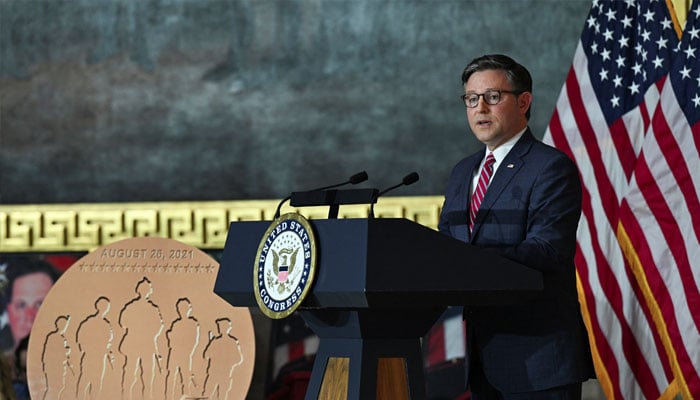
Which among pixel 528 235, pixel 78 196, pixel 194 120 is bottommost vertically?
pixel 528 235

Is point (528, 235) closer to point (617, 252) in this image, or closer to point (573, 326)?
point (573, 326)

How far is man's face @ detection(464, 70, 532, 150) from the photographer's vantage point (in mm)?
2873

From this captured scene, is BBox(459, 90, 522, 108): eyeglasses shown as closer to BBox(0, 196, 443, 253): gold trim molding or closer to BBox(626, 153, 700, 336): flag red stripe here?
BBox(626, 153, 700, 336): flag red stripe

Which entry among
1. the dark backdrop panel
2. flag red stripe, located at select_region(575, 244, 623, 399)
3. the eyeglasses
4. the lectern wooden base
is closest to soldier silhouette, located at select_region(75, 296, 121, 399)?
the dark backdrop panel

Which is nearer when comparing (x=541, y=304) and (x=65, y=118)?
(x=541, y=304)

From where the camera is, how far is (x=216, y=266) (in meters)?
5.23

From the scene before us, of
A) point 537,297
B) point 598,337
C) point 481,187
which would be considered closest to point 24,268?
point 598,337

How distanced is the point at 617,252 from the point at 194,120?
2.68 metres

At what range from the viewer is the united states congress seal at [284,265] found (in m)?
2.35

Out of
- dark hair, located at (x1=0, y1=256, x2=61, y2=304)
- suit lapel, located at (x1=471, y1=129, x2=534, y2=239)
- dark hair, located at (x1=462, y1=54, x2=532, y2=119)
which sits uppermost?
dark hair, located at (x1=0, y1=256, x2=61, y2=304)

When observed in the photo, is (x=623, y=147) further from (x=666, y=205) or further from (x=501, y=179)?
(x=501, y=179)

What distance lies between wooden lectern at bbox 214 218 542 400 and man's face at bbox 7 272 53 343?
368cm

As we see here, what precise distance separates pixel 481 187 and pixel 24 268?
394cm

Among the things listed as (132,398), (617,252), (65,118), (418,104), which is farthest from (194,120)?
(617,252)
